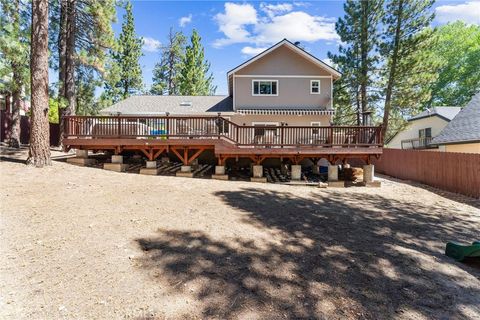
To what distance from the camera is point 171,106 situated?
20.4m

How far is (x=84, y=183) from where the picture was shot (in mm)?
8570

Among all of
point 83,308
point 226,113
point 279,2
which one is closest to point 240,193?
point 83,308

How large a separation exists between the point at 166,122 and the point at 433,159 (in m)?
13.4

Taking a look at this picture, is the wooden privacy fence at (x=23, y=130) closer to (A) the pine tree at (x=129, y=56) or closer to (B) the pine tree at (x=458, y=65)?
(A) the pine tree at (x=129, y=56)

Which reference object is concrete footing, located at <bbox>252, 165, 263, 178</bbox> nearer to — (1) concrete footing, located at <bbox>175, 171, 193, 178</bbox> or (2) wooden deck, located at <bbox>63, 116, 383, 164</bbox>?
(2) wooden deck, located at <bbox>63, 116, 383, 164</bbox>

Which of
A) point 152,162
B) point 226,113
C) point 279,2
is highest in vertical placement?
point 279,2

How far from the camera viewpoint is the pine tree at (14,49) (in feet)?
32.9

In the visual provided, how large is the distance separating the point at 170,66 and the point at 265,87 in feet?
81.9

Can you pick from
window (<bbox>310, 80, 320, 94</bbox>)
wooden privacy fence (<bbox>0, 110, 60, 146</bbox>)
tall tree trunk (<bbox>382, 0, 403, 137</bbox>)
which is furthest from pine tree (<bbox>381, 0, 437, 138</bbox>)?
wooden privacy fence (<bbox>0, 110, 60, 146</bbox>)

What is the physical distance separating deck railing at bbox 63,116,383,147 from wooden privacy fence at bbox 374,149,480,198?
3578 millimetres

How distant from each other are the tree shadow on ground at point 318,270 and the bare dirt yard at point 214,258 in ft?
0.07

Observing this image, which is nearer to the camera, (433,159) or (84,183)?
(84,183)

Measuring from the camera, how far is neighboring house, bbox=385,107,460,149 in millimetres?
27266

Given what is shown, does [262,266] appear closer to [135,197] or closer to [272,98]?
[135,197]
